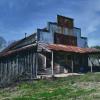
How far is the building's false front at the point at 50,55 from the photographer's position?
3244 centimetres

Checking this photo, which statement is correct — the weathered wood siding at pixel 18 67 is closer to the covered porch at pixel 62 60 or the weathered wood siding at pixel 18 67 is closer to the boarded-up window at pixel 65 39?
the covered porch at pixel 62 60

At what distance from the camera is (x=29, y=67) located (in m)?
33.2

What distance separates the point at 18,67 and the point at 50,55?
4.86 meters

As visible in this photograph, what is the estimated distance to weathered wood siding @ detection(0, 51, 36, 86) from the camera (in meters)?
32.8

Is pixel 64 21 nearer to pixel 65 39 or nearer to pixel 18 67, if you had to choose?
pixel 65 39

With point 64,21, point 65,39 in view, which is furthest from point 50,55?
point 64,21

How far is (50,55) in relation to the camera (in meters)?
33.2

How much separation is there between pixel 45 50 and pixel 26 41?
6.48 m

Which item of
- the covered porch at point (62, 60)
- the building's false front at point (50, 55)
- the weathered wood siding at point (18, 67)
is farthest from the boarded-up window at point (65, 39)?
the weathered wood siding at point (18, 67)

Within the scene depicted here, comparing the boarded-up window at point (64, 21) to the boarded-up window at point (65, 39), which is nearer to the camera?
the boarded-up window at point (65, 39)

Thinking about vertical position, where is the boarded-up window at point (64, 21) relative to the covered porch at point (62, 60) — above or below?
above

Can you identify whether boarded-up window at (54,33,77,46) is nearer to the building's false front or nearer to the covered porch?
the building's false front

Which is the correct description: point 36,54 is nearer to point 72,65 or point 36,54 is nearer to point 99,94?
point 72,65

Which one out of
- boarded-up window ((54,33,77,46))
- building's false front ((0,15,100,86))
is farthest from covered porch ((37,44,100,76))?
boarded-up window ((54,33,77,46))
